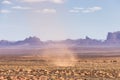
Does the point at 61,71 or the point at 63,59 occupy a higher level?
the point at 63,59

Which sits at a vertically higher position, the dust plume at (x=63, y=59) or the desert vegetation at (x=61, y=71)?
the dust plume at (x=63, y=59)

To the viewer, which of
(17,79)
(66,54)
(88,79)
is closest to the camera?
(17,79)

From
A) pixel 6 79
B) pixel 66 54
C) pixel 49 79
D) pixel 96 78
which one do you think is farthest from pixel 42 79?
pixel 66 54

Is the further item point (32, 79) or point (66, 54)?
point (66, 54)

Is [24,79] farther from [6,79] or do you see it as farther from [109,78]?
[109,78]

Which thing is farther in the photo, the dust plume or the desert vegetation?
the dust plume

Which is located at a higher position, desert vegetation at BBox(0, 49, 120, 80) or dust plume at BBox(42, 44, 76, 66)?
dust plume at BBox(42, 44, 76, 66)

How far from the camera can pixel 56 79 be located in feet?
103

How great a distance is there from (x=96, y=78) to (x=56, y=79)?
197 inches

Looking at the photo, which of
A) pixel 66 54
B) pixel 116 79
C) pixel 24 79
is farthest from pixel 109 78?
pixel 66 54

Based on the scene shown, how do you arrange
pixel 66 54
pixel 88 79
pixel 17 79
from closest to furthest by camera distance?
pixel 17 79 → pixel 88 79 → pixel 66 54

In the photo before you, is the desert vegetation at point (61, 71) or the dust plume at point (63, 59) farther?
the dust plume at point (63, 59)

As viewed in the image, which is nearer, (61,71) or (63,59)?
(61,71)

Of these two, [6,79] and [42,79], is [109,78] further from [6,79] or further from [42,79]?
[6,79]
